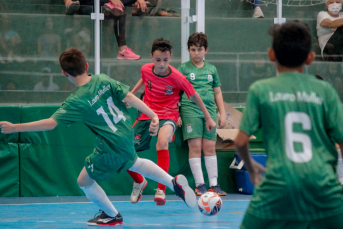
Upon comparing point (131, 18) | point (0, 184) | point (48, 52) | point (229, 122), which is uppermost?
point (131, 18)

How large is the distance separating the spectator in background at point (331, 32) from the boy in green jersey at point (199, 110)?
1.96m

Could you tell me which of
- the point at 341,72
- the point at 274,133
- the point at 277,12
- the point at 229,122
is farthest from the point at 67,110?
the point at 341,72

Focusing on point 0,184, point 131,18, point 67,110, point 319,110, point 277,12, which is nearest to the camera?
point 319,110

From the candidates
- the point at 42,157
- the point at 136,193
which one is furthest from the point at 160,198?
the point at 42,157

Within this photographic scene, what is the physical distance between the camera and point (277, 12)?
727 cm

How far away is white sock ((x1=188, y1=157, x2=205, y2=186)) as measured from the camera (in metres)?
6.24

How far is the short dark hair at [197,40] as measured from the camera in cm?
636

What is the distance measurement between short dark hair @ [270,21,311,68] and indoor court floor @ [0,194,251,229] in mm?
2438

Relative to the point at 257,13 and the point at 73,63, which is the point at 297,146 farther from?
the point at 257,13

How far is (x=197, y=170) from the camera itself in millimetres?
6238

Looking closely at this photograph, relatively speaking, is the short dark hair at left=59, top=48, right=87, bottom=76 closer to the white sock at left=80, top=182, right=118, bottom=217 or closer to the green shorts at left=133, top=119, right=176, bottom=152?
the white sock at left=80, top=182, right=118, bottom=217

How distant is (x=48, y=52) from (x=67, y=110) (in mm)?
2652

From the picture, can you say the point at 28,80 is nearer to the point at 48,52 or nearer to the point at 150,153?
the point at 48,52

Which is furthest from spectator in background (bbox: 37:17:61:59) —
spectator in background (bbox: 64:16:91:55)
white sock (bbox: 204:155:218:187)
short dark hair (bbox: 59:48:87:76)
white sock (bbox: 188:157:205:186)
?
short dark hair (bbox: 59:48:87:76)
